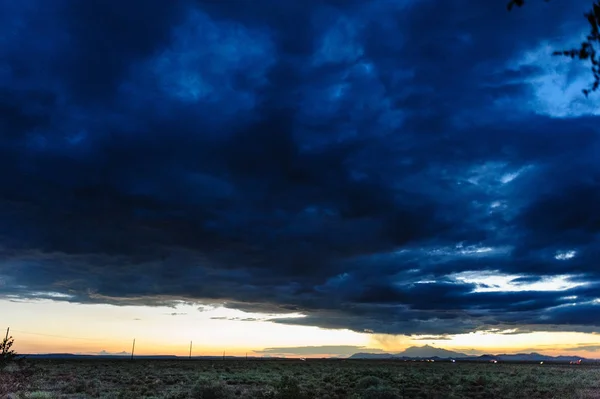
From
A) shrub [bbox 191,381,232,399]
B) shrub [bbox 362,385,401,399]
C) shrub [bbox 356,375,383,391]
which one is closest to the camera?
shrub [bbox 362,385,401,399]

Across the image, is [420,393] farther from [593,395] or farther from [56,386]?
[56,386]

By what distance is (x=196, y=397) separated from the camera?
3419cm

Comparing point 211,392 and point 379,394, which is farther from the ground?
point 211,392

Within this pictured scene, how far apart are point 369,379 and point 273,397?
17647 mm

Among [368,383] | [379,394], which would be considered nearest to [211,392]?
[379,394]

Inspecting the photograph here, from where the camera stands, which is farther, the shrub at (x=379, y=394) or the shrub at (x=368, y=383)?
the shrub at (x=368, y=383)

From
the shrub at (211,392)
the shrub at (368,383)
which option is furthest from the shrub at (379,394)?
the shrub at (211,392)

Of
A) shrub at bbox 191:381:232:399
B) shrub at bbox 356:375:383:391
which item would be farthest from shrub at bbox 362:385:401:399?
shrub at bbox 191:381:232:399

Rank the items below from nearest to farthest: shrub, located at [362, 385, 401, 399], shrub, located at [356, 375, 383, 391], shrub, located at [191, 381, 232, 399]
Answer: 1. shrub, located at [362, 385, 401, 399]
2. shrub, located at [191, 381, 232, 399]
3. shrub, located at [356, 375, 383, 391]

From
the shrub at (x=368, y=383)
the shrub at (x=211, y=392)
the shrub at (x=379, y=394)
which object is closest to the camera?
the shrub at (x=379, y=394)

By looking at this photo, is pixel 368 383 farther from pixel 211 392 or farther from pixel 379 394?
pixel 211 392

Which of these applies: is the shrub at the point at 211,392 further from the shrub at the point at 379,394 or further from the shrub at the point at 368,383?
the shrub at the point at 368,383

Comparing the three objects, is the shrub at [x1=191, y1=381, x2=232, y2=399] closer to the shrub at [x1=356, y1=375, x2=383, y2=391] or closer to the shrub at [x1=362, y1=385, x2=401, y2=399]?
the shrub at [x1=362, y1=385, x2=401, y2=399]

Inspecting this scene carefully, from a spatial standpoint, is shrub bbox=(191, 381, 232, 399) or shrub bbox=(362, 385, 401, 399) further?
shrub bbox=(191, 381, 232, 399)
